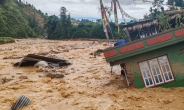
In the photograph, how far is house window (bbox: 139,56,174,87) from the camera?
29.5ft

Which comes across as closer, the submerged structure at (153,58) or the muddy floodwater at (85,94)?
the muddy floodwater at (85,94)

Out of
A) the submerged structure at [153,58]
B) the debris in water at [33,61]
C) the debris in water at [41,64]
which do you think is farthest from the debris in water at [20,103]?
the debris in water at [33,61]

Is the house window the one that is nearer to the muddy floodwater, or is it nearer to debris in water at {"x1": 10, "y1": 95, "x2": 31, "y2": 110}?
the muddy floodwater

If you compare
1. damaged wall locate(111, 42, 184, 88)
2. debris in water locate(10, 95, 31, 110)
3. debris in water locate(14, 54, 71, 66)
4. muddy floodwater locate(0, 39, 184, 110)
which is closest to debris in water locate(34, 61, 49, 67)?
debris in water locate(14, 54, 71, 66)

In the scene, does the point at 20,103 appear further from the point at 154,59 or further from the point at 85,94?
the point at 154,59

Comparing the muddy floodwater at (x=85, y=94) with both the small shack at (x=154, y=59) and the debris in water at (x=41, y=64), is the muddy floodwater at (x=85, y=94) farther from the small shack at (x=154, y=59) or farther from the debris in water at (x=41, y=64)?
the debris in water at (x=41, y=64)

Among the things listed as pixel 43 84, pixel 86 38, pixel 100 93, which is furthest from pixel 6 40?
pixel 100 93

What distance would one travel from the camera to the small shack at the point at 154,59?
28.6 ft

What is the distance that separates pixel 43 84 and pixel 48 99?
107 inches

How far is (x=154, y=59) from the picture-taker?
9125 millimetres

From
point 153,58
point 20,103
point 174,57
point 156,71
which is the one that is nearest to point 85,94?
point 20,103

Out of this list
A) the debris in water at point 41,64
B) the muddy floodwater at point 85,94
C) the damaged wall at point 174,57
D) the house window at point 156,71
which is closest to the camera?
the muddy floodwater at point 85,94

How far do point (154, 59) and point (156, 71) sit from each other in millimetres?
509

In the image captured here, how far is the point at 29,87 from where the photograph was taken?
36.4 feet
